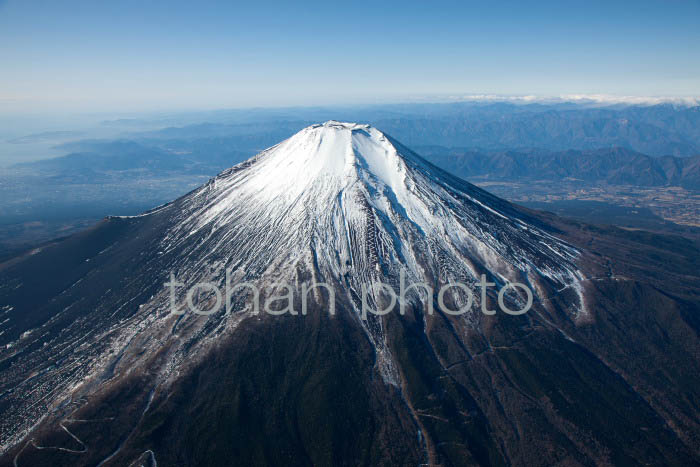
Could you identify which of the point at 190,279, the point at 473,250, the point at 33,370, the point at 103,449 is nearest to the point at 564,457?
the point at 473,250

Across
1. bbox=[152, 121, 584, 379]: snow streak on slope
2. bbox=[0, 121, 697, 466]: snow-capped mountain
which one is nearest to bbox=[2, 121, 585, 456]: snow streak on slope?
bbox=[152, 121, 584, 379]: snow streak on slope

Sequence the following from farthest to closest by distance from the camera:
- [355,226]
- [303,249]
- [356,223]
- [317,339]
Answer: [356,223] < [355,226] < [303,249] < [317,339]

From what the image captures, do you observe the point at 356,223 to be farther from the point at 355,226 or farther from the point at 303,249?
the point at 303,249

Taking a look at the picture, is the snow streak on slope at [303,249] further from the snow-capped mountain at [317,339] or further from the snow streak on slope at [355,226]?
the snow-capped mountain at [317,339]

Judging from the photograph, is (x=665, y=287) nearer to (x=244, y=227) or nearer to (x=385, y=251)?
(x=385, y=251)

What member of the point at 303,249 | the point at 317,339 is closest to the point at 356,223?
the point at 303,249

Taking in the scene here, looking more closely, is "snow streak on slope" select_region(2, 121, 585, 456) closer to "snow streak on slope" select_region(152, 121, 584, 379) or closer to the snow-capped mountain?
"snow streak on slope" select_region(152, 121, 584, 379)

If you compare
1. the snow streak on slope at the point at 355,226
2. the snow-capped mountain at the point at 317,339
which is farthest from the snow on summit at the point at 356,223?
the snow-capped mountain at the point at 317,339

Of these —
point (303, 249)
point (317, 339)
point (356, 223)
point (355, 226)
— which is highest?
point (356, 223)

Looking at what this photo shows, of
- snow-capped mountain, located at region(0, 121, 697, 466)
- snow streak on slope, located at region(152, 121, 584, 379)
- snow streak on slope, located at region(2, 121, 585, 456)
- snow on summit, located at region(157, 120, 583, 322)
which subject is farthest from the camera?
snow on summit, located at region(157, 120, 583, 322)
